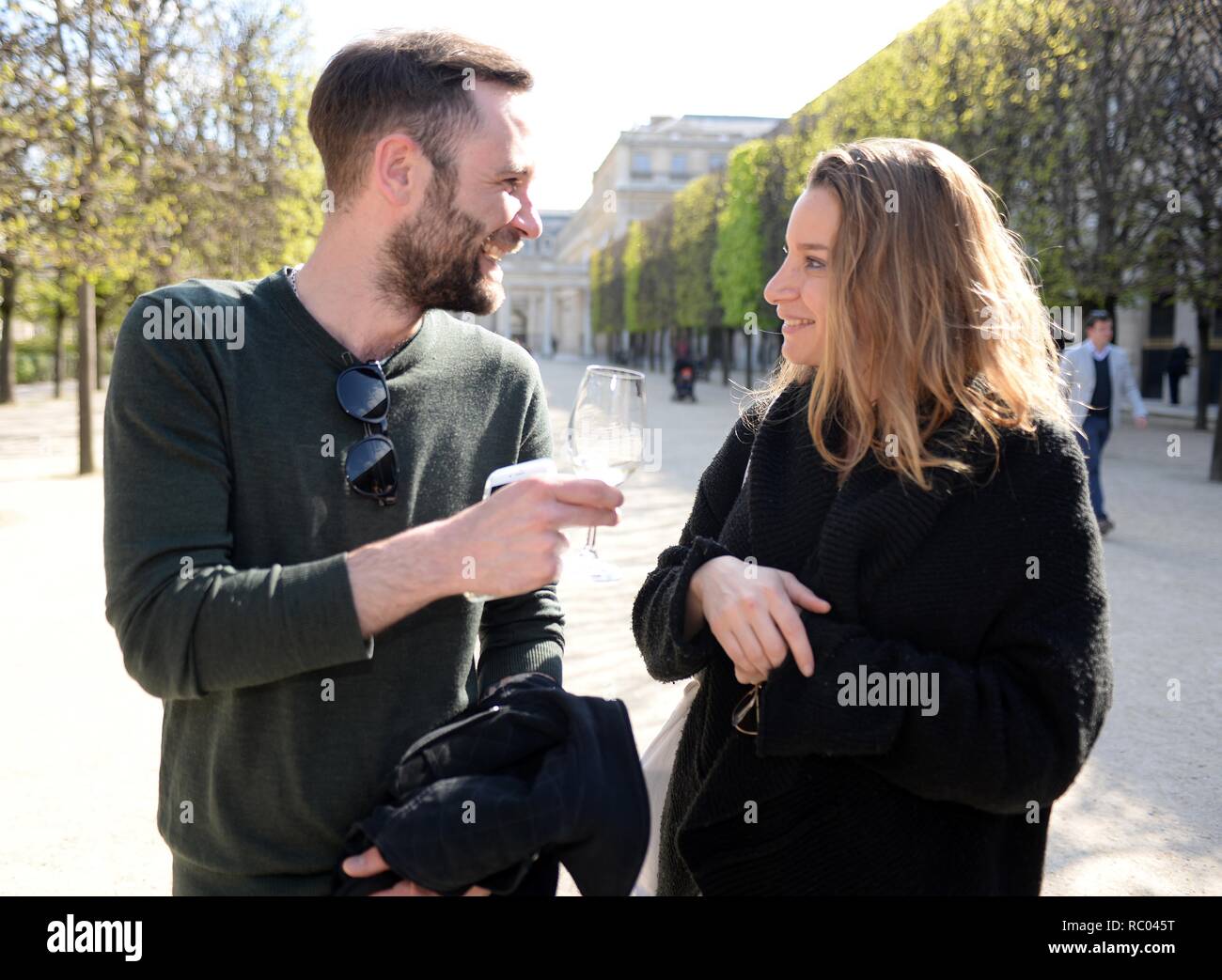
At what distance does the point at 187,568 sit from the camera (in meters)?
1.58

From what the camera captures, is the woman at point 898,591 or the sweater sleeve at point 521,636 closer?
the woman at point 898,591

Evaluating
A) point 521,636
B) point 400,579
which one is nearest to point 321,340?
point 400,579

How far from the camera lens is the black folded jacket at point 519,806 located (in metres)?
1.47

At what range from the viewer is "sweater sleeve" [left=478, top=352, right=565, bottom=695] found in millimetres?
1938

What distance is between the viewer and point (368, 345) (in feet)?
6.24

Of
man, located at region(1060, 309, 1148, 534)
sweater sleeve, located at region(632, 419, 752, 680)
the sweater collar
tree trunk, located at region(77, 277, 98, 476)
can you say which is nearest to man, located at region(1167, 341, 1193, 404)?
man, located at region(1060, 309, 1148, 534)

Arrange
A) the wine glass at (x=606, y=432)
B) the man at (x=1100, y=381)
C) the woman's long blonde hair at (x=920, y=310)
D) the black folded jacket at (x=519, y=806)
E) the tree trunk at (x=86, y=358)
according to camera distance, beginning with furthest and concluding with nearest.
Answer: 1. the tree trunk at (x=86, y=358)
2. the man at (x=1100, y=381)
3. the woman's long blonde hair at (x=920, y=310)
4. the wine glass at (x=606, y=432)
5. the black folded jacket at (x=519, y=806)

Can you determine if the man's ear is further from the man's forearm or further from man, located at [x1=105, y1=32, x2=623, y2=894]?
the man's forearm

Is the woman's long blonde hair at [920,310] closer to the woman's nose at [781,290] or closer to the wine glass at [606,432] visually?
the woman's nose at [781,290]

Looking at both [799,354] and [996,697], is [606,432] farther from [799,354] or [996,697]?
[996,697]

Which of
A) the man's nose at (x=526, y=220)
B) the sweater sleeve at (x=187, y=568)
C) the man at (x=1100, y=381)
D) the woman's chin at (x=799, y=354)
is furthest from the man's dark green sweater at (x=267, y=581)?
the man at (x=1100, y=381)

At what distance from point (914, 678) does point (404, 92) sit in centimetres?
124

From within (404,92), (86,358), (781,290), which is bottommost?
(781,290)
